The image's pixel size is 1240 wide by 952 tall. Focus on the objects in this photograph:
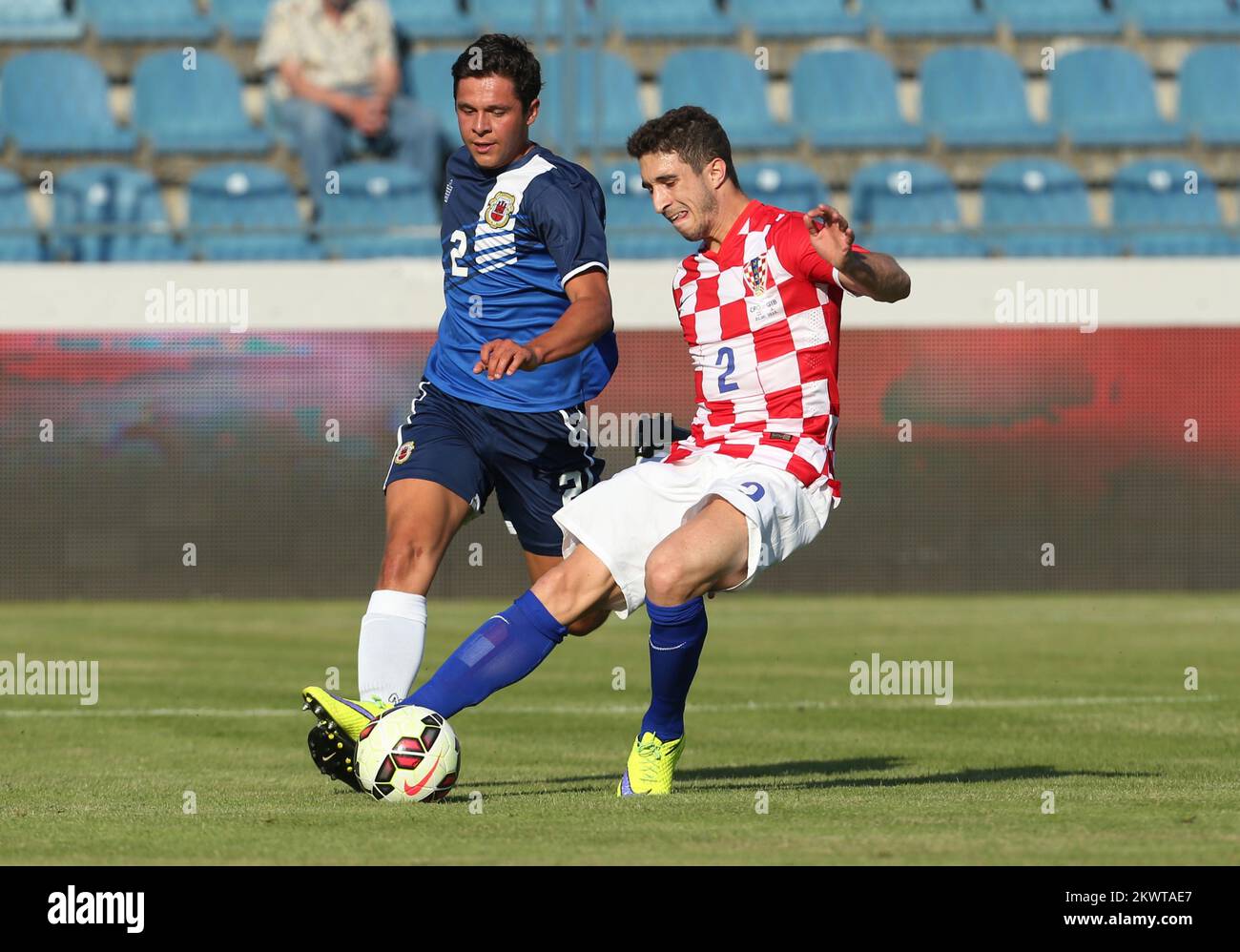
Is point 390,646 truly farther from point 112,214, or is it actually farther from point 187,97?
point 187,97

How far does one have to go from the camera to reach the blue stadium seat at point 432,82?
55.1 feet

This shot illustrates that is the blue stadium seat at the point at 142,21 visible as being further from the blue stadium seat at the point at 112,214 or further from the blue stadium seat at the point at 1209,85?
the blue stadium seat at the point at 1209,85

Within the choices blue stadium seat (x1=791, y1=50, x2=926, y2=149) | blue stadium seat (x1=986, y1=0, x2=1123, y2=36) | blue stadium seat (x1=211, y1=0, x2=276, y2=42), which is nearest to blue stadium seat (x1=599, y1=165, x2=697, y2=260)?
blue stadium seat (x1=791, y1=50, x2=926, y2=149)

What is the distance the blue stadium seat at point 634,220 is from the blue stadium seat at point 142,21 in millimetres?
3918

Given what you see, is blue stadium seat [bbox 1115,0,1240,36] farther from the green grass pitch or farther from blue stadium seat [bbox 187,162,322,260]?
blue stadium seat [bbox 187,162,322,260]

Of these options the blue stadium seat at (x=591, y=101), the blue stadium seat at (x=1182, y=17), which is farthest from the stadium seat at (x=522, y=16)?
the blue stadium seat at (x=1182, y=17)

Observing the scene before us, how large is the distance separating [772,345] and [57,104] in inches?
476

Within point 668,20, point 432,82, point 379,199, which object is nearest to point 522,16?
point 432,82

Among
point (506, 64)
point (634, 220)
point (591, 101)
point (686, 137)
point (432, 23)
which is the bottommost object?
point (686, 137)

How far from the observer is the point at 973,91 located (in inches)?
688

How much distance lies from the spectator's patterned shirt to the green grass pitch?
4.16 metres

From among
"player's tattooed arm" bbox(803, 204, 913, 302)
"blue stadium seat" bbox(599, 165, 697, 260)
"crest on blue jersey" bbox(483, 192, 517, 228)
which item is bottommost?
"player's tattooed arm" bbox(803, 204, 913, 302)

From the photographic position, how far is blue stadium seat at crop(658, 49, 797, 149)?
17172mm
